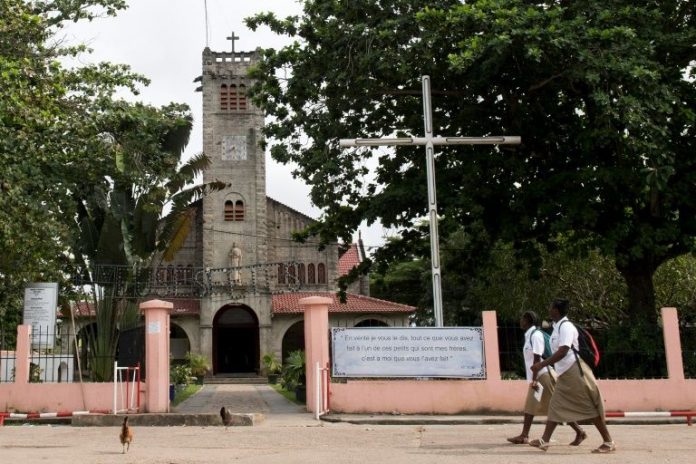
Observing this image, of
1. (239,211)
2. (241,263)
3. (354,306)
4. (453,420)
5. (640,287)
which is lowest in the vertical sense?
(453,420)

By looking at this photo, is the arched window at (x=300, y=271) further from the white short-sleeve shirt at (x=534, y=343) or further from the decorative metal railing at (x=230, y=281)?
the white short-sleeve shirt at (x=534, y=343)

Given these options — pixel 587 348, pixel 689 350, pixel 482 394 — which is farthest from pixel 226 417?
pixel 689 350

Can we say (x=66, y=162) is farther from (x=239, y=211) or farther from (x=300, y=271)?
(x=300, y=271)

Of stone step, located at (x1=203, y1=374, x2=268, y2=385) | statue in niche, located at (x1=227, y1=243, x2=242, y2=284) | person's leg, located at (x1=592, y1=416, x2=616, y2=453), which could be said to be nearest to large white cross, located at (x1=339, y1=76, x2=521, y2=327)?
person's leg, located at (x1=592, y1=416, x2=616, y2=453)

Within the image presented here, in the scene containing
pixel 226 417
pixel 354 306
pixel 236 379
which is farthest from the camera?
pixel 354 306

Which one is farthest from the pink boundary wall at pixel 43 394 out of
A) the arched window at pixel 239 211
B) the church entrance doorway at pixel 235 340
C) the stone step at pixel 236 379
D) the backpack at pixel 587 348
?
the arched window at pixel 239 211

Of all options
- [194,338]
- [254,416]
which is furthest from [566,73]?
[194,338]

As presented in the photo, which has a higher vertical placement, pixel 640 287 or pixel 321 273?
pixel 321 273

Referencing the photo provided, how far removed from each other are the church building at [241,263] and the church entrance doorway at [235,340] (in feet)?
0.16

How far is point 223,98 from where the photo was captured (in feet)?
121

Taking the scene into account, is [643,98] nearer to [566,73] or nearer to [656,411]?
[566,73]

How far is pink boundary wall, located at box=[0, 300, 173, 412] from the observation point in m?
13.1

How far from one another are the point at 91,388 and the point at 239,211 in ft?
74.1

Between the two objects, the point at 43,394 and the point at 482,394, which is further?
the point at 43,394
